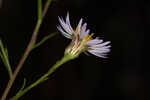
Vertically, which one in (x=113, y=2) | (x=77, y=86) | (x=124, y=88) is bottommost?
(x=124, y=88)

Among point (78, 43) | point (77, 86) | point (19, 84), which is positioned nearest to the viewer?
point (78, 43)

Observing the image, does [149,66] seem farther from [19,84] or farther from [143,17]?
[19,84]

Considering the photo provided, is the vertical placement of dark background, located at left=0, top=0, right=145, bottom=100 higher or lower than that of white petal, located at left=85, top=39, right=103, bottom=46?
lower

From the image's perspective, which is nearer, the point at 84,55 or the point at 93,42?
the point at 93,42

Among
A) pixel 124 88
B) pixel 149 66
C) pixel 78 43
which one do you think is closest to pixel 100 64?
pixel 124 88

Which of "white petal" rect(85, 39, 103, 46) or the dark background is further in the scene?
the dark background

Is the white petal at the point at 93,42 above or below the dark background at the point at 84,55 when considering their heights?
above

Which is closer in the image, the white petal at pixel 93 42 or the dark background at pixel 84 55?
the white petal at pixel 93 42

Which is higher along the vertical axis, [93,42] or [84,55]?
[93,42]
